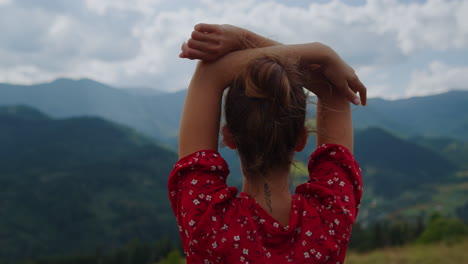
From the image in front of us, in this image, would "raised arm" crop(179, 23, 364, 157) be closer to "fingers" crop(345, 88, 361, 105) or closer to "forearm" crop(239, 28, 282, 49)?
"forearm" crop(239, 28, 282, 49)

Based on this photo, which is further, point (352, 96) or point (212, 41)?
point (352, 96)

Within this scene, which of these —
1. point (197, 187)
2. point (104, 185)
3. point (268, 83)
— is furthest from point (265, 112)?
point (104, 185)

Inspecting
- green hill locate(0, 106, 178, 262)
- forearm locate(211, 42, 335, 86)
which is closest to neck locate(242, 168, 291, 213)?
forearm locate(211, 42, 335, 86)

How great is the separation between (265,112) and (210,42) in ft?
1.13

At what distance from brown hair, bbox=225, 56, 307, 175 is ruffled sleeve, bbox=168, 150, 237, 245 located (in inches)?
4.3

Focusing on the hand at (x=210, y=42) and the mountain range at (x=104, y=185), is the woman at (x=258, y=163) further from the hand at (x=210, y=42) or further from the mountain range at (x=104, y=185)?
the mountain range at (x=104, y=185)

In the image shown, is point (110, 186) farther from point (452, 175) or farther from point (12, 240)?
point (452, 175)

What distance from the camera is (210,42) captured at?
152cm

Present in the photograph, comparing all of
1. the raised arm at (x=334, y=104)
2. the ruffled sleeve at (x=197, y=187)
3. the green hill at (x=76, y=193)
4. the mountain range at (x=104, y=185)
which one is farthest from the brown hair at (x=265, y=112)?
the green hill at (x=76, y=193)

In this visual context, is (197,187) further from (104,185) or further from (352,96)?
(104,185)

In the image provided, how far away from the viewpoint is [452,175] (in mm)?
157125

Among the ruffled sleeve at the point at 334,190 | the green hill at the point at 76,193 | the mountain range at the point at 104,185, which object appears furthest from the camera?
the mountain range at the point at 104,185

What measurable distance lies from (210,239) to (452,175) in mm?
176677

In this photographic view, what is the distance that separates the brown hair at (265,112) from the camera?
4.58 feet
